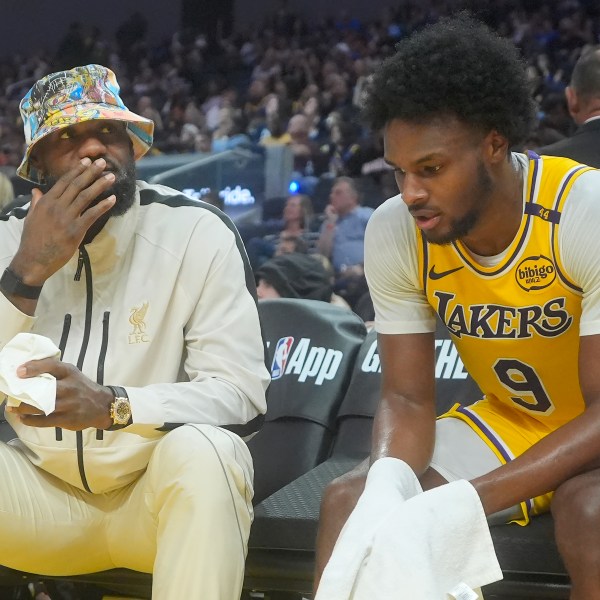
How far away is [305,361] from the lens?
3150mm

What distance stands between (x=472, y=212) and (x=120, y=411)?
0.84 metres

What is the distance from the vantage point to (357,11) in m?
10.3

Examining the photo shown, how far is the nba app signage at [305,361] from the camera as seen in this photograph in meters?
3.12

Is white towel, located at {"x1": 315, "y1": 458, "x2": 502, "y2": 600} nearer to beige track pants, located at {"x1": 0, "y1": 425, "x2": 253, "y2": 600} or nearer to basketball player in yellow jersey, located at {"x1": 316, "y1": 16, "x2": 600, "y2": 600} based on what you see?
basketball player in yellow jersey, located at {"x1": 316, "y1": 16, "x2": 600, "y2": 600}

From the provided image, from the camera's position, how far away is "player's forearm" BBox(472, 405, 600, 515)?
6.28 ft

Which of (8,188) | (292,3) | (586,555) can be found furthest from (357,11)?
(586,555)

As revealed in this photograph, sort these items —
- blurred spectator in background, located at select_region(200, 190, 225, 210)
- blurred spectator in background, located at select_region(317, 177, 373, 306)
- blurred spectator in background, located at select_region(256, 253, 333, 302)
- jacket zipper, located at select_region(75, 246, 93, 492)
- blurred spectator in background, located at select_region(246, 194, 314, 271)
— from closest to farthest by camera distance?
1. jacket zipper, located at select_region(75, 246, 93, 492)
2. blurred spectator in background, located at select_region(256, 253, 333, 302)
3. blurred spectator in background, located at select_region(317, 177, 373, 306)
4. blurred spectator in background, located at select_region(246, 194, 314, 271)
5. blurred spectator in background, located at select_region(200, 190, 225, 210)

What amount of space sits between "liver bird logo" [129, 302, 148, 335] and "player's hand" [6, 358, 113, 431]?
0.25 metres

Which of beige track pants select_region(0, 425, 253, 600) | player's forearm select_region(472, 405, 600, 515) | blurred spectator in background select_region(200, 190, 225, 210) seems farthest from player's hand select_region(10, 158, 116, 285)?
blurred spectator in background select_region(200, 190, 225, 210)

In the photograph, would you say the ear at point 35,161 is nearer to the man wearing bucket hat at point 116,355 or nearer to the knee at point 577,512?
the man wearing bucket hat at point 116,355

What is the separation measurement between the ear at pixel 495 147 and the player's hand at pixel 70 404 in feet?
3.07

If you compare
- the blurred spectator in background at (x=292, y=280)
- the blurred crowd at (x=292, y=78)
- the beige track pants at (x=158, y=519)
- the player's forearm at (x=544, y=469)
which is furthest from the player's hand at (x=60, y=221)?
the blurred crowd at (x=292, y=78)

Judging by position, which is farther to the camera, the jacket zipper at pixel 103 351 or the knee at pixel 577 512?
the jacket zipper at pixel 103 351

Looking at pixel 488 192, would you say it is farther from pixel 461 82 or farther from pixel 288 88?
pixel 288 88
